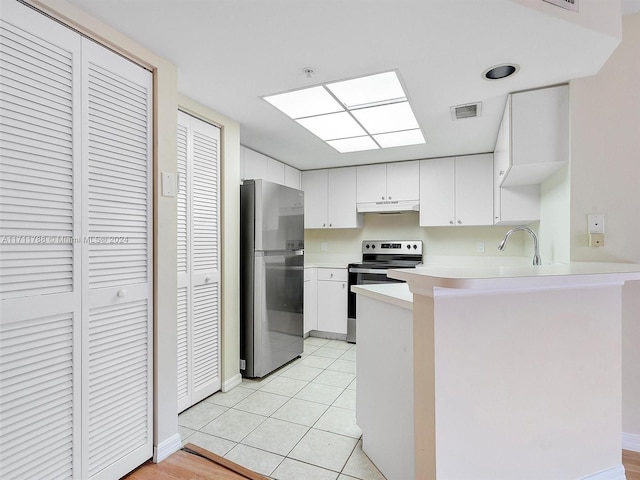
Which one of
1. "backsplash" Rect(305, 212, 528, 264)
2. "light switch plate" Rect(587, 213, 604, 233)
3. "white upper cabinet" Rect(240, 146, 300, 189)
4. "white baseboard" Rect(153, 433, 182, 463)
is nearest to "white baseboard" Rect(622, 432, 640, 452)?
"light switch plate" Rect(587, 213, 604, 233)

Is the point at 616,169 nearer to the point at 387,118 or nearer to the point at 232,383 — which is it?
the point at 387,118

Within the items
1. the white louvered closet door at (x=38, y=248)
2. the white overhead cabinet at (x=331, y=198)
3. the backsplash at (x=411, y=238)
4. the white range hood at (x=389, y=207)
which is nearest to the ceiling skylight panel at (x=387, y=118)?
the white range hood at (x=389, y=207)

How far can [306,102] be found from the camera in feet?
7.66

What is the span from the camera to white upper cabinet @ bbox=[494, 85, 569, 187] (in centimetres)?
204

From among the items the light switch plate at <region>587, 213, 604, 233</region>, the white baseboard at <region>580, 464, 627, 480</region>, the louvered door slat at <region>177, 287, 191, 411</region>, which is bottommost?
the white baseboard at <region>580, 464, 627, 480</region>

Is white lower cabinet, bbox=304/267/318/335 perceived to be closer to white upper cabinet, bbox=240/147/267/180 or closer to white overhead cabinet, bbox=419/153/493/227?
white upper cabinet, bbox=240/147/267/180

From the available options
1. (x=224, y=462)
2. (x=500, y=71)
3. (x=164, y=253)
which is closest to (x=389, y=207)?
(x=500, y=71)

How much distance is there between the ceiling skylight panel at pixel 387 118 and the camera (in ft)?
8.00

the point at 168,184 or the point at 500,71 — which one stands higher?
the point at 500,71

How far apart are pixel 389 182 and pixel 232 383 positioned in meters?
2.81

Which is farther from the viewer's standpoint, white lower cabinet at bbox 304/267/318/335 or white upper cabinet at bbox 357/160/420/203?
white lower cabinet at bbox 304/267/318/335

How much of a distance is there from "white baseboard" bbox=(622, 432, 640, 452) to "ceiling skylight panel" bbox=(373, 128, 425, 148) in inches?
97.0

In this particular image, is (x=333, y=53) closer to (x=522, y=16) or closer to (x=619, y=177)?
(x=522, y=16)

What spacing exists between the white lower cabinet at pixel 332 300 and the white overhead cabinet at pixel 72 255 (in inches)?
103
